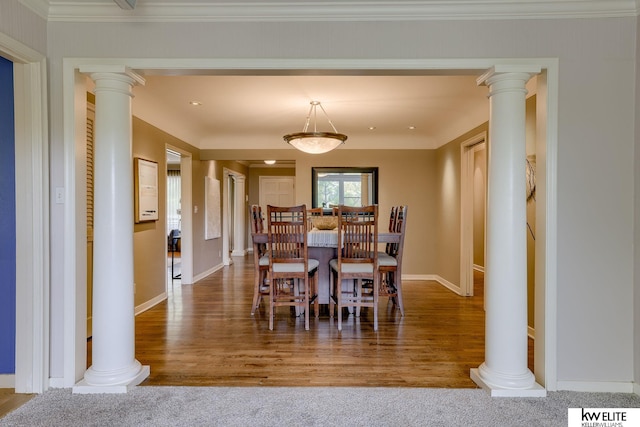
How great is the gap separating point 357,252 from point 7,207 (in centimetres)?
271

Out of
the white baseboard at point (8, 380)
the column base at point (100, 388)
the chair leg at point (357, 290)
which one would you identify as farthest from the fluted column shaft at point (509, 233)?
the white baseboard at point (8, 380)

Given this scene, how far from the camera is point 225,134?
575 centimetres

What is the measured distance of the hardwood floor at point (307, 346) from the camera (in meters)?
2.42

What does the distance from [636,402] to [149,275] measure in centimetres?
440

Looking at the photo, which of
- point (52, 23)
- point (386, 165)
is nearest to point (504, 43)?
point (52, 23)

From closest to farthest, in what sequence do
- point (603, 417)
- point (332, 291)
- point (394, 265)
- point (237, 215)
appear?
point (603, 417)
point (394, 265)
point (332, 291)
point (237, 215)

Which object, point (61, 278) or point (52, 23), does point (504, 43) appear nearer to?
point (52, 23)

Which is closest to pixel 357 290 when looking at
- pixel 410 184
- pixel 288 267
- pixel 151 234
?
pixel 288 267

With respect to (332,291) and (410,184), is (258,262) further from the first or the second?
(410,184)

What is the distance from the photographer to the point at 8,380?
2275 millimetres

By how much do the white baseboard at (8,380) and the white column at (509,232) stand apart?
297cm

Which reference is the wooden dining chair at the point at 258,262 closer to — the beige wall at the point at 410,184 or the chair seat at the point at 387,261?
the chair seat at the point at 387,261

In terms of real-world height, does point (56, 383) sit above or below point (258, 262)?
below

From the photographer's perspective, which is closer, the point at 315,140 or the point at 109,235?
the point at 109,235
